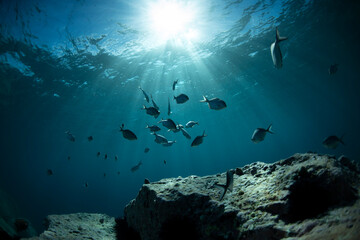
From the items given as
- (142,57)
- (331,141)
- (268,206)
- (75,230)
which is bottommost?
(268,206)

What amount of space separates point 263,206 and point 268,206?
0.26ft

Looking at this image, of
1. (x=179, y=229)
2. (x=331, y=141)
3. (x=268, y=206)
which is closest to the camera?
(x=268, y=206)

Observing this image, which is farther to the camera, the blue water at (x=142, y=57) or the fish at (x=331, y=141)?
the blue water at (x=142, y=57)

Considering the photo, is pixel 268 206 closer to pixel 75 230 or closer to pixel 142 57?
pixel 75 230

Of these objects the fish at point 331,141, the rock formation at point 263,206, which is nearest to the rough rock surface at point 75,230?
the rock formation at point 263,206

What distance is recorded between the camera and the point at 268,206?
2539mm

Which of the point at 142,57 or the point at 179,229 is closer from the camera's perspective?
the point at 179,229

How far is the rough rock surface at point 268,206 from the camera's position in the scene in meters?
2.00

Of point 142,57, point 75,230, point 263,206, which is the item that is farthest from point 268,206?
point 142,57

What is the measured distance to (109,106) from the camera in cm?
2552

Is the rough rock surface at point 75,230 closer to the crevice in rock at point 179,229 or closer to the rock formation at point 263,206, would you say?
the rock formation at point 263,206

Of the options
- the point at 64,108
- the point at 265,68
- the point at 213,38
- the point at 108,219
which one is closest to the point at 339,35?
the point at 265,68

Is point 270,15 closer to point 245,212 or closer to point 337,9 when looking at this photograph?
point 337,9

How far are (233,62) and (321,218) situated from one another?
20.2 metres
